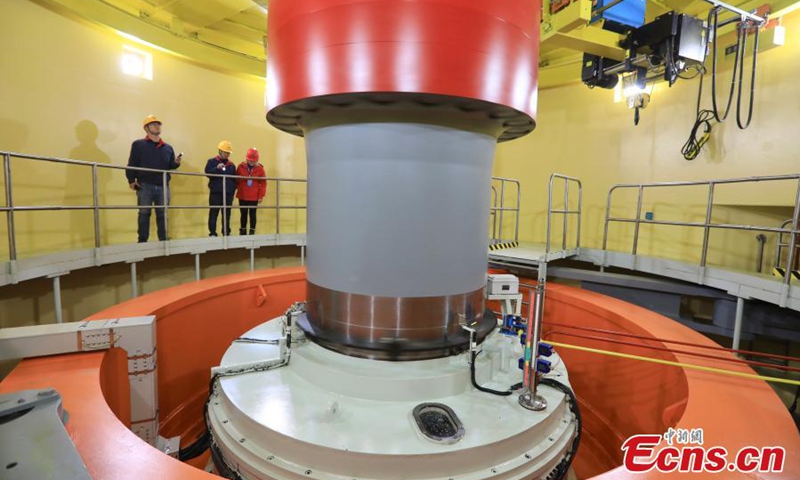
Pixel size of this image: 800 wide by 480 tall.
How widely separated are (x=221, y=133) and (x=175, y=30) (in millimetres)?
1489

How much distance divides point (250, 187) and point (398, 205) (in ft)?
14.4

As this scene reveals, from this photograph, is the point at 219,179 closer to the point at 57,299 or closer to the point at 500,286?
the point at 57,299

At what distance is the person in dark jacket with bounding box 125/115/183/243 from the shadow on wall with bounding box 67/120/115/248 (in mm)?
517

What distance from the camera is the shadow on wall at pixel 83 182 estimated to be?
4629 millimetres

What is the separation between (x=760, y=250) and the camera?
14.6 ft

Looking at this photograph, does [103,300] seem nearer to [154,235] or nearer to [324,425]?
[154,235]

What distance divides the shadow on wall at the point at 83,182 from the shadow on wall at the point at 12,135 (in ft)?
1.53

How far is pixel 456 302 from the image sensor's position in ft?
6.91

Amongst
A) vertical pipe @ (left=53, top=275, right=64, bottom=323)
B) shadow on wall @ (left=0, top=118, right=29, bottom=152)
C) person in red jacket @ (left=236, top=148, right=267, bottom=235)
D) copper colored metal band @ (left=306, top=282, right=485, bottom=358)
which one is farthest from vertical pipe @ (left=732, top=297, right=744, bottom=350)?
shadow on wall @ (left=0, top=118, right=29, bottom=152)

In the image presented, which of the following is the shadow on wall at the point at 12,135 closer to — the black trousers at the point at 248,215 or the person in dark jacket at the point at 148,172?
the person in dark jacket at the point at 148,172

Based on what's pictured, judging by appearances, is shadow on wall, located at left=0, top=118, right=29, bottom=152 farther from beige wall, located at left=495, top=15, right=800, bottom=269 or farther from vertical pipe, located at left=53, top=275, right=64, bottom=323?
beige wall, located at left=495, top=15, right=800, bottom=269

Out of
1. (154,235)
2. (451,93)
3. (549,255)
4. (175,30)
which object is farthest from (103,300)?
(549,255)

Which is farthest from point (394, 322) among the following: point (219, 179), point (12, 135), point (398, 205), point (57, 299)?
point (12, 135)

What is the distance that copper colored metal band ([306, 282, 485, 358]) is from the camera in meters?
2.01
